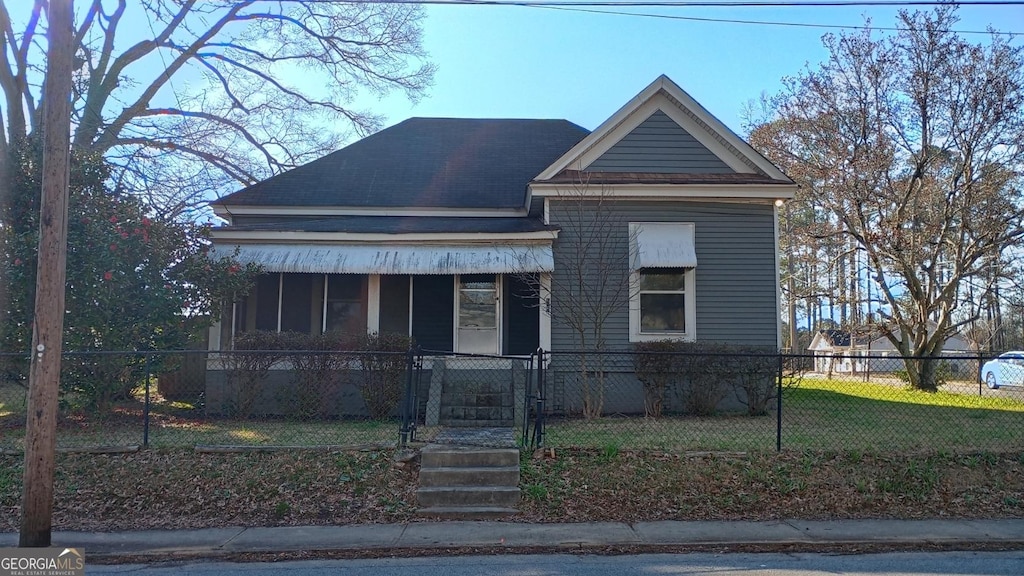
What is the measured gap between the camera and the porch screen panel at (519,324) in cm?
1331

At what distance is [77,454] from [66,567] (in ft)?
9.27

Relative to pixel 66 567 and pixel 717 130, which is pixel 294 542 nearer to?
pixel 66 567

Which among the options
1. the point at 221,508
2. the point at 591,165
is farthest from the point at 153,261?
the point at 591,165

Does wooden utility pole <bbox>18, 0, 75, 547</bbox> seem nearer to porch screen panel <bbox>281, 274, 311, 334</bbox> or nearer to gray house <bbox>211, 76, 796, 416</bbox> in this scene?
gray house <bbox>211, 76, 796, 416</bbox>

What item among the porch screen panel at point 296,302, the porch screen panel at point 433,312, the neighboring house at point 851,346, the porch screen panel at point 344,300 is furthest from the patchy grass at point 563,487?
the neighboring house at point 851,346

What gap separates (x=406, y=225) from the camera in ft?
42.8

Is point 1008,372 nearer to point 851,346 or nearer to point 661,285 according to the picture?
point 661,285

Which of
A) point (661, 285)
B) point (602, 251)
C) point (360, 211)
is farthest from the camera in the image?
point (360, 211)

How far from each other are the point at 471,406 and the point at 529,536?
438cm

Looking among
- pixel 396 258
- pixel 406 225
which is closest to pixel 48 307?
pixel 396 258

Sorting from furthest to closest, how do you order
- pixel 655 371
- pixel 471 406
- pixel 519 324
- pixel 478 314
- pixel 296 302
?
pixel 519 324 → pixel 296 302 → pixel 478 314 → pixel 655 371 → pixel 471 406

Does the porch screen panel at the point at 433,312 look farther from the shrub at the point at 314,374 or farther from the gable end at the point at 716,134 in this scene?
the gable end at the point at 716,134

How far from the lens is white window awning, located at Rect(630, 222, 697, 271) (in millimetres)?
11648

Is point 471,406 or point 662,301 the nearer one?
point 471,406
